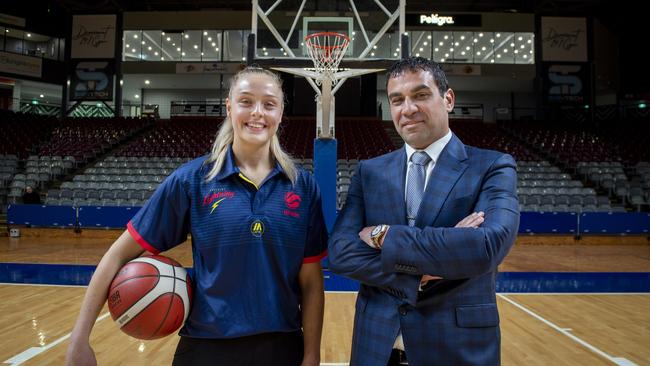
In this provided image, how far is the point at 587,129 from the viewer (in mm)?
17344

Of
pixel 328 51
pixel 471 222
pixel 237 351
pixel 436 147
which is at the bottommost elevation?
pixel 237 351

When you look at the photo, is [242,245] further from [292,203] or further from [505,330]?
[505,330]

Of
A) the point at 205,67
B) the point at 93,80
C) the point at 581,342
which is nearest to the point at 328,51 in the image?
the point at 581,342

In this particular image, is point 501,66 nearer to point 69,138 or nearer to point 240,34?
point 240,34

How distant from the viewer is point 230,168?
1.58m

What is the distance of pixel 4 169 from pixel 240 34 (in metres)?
11.3

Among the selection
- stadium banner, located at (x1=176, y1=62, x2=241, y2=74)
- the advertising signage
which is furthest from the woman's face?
stadium banner, located at (x1=176, y1=62, x2=241, y2=74)

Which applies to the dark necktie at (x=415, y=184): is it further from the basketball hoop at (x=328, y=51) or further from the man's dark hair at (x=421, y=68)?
the basketball hoop at (x=328, y=51)

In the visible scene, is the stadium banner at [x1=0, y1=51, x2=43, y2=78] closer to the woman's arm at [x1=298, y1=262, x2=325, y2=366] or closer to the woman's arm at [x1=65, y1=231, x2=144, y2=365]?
the woman's arm at [x1=65, y1=231, x2=144, y2=365]

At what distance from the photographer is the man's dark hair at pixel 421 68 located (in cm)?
149

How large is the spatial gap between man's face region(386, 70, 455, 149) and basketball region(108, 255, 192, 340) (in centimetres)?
97

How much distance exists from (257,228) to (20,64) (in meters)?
22.2

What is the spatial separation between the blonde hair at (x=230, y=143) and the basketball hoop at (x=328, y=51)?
184 inches

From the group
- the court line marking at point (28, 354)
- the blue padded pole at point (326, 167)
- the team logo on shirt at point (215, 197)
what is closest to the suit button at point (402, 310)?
the team logo on shirt at point (215, 197)
